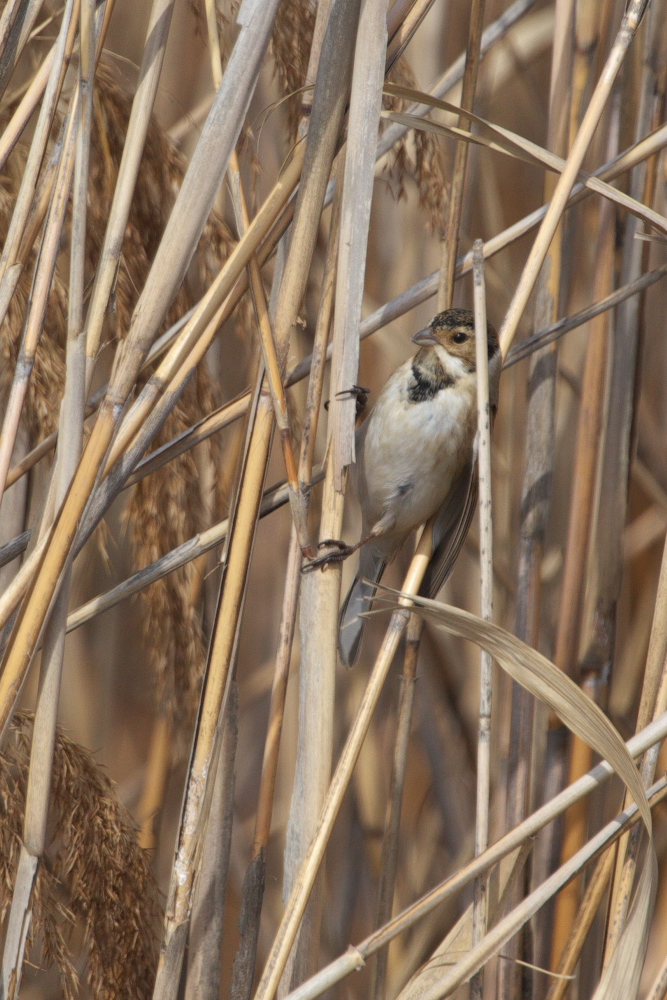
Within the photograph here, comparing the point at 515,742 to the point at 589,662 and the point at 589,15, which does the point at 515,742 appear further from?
the point at 589,15

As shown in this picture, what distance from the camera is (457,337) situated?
1.34 m

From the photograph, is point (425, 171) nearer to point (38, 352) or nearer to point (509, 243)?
point (509, 243)

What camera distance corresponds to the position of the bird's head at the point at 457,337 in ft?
4.27

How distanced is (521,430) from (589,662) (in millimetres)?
804

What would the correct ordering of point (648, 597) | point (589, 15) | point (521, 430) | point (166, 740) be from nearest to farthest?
point (589, 15), point (166, 740), point (648, 597), point (521, 430)

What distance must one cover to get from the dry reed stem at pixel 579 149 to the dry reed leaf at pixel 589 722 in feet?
1.21

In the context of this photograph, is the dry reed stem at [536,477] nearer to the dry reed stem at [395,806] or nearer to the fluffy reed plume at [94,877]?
the dry reed stem at [395,806]

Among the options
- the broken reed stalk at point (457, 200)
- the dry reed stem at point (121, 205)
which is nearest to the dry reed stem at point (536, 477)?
the broken reed stalk at point (457, 200)

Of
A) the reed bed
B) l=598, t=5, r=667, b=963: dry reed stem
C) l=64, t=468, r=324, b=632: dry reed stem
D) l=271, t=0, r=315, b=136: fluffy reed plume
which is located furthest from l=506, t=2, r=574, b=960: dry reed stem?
l=64, t=468, r=324, b=632: dry reed stem

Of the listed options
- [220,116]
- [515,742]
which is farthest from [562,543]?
[220,116]

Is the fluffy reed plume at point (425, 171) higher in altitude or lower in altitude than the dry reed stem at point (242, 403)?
higher

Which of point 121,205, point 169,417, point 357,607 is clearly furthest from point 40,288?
point 357,607

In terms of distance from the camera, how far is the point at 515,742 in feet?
4.16

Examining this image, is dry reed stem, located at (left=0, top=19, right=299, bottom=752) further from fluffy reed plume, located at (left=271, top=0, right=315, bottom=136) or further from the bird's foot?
fluffy reed plume, located at (left=271, top=0, right=315, bottom=136)
